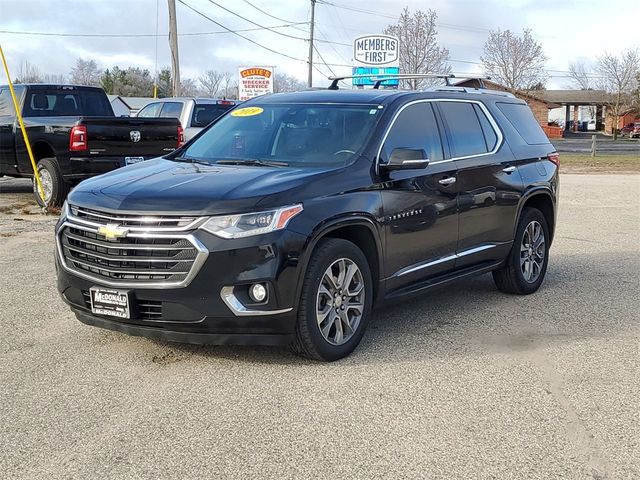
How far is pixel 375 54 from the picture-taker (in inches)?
1117

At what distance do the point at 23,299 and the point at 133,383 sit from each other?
262 cm

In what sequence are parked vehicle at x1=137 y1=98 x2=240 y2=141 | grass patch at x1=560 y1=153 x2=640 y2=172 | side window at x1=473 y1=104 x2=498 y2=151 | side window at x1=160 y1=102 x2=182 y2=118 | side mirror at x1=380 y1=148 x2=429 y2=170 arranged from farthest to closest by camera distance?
1. grass patch at x1=560 y1=153 x2=640 y2=172
2. side window at x1=160 y1=102 x2=182 y2=118
3. parked vehicle at x1=137 y1=98 x2=240 y2=141
4. side window at x1=473 y1=104 x2=498 y2=151
5. side mirror at x1=380 y1=148 x2=429 y2=170

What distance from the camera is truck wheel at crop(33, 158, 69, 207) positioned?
1217 cm

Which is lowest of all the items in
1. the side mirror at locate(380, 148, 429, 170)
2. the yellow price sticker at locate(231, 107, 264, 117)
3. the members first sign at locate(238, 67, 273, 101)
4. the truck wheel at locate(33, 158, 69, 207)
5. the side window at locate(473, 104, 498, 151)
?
the truck wheel at locate(33, 158, 69, 207)

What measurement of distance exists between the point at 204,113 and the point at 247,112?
A: 871 centimetres

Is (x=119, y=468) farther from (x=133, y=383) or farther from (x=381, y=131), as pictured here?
(x=381, y=131)

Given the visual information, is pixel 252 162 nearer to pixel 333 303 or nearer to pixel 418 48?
pixel 333 303

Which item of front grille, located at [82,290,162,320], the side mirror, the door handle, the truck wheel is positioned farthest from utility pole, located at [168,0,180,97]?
front grille, located at [82,290,162,320]

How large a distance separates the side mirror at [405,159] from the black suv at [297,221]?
1cm

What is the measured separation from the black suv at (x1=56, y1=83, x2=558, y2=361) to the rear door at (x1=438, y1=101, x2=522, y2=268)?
0.02m

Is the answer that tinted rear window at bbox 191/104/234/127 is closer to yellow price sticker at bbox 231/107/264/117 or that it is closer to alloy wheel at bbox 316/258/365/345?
yellow price sticker at bbox 231/107/264/117

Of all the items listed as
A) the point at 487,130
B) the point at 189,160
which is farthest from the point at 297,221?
the point at 487,130

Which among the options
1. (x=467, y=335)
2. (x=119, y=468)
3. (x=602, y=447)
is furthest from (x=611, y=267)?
(x=119, y=468)

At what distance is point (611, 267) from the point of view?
8703 millimetres
